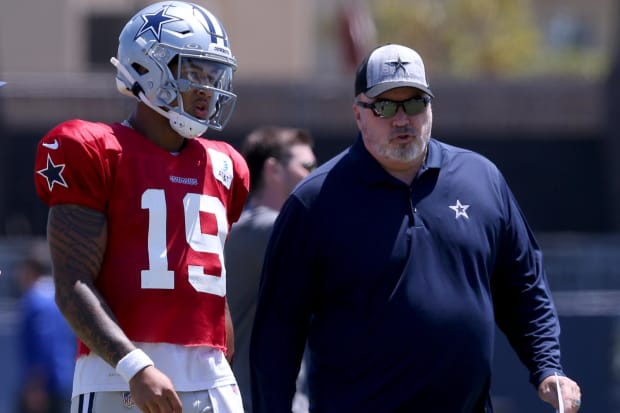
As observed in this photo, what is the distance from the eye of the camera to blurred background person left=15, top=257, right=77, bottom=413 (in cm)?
1003

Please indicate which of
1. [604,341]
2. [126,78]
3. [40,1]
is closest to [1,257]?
[604,341]

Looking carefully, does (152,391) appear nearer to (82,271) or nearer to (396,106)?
(82,271)

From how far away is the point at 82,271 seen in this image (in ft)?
12.7

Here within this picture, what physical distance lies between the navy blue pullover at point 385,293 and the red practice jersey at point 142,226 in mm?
315

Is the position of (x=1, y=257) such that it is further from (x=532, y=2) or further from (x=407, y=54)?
(x=532, y=2)

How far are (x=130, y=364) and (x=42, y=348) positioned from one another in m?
6.55

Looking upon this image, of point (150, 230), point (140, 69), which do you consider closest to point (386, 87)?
point (140, 69)

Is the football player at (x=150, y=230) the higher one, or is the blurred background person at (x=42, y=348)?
the football player at (x=150, y=230)

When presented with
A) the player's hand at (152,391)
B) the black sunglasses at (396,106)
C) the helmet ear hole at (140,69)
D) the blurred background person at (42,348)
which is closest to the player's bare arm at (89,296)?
the player's hand at (152,391)

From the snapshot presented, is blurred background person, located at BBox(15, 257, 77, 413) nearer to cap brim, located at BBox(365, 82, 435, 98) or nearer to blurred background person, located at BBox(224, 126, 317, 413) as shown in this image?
blurred background person, located at BBox(224, 126, 317, 413)

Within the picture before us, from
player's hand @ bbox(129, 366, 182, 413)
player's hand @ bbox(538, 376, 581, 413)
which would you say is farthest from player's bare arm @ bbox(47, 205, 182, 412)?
player's hand @ bbox(538, 376, 581, 413)

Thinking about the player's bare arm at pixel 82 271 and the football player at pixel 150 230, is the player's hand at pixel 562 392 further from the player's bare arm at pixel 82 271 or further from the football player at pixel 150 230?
the player's bare arm at pixel 82 271

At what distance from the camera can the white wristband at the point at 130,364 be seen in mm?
3713

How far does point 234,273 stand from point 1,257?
766 cm
